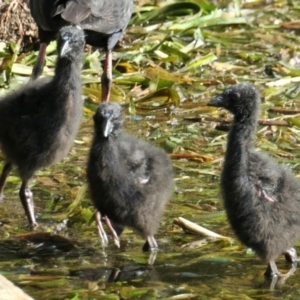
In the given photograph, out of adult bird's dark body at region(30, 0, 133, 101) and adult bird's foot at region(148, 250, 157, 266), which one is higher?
adult bird's dark body at region(30, 0, 133, 101)

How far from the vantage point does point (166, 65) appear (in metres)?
9.51

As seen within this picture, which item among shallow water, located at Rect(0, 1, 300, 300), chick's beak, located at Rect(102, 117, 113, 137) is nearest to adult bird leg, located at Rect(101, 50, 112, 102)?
shallow water, located at Rect(0, 1, 300, 300)

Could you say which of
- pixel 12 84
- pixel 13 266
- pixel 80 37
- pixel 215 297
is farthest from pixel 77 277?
pixel 12 84

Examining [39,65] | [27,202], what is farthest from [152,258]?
[39,65]

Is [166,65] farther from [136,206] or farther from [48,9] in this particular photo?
[136,206]

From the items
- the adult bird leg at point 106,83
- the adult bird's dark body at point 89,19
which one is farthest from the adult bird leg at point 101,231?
the adult bird leg at point 106,83

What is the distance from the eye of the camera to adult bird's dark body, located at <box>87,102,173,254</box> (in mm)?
6016

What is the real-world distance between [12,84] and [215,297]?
373 cm

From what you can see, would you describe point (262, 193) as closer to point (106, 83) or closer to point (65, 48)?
point (65, 48)

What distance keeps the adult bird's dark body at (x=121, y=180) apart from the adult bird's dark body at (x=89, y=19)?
179 centimetres

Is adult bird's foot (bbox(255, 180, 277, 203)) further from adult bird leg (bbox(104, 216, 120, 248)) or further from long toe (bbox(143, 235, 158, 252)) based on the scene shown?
adult bird leg (bbox(104, 216, 120, 248))

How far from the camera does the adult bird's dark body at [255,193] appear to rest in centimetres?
573

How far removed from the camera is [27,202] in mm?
6488

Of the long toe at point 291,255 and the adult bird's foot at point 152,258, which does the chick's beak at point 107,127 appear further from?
the long toe at point 291,255
